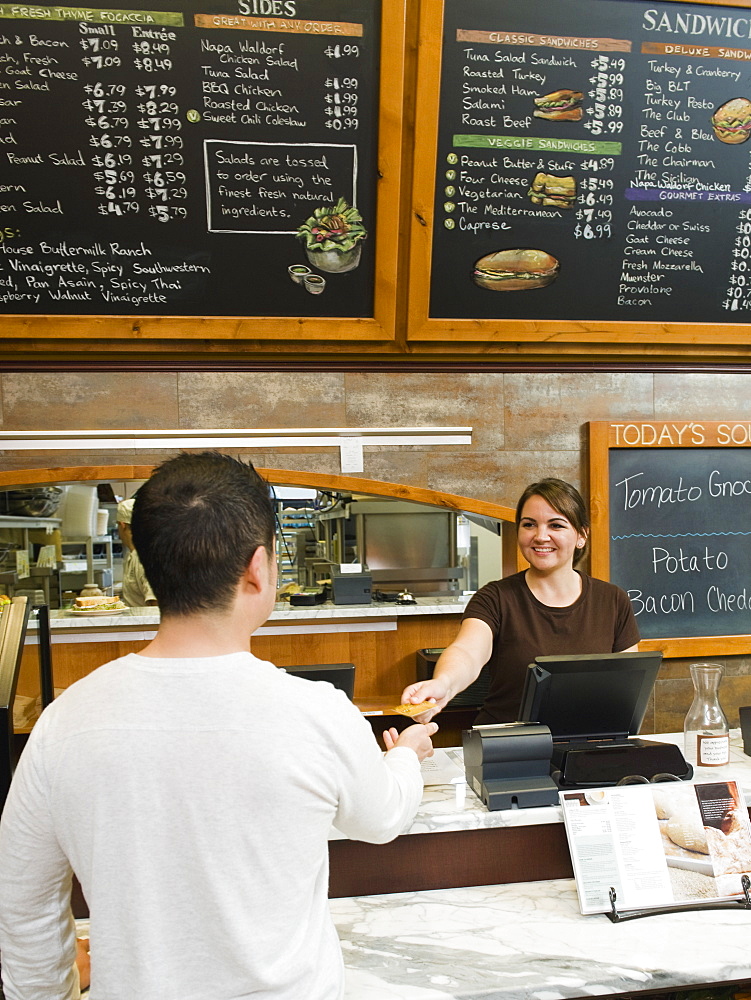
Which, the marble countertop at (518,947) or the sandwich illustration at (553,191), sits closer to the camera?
the marble countertop at (518,947)

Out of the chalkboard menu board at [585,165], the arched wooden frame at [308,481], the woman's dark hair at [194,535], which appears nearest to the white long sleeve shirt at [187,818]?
the woman's dark hair at [194,535]

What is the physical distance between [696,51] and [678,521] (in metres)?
1.74

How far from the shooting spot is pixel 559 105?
301cm

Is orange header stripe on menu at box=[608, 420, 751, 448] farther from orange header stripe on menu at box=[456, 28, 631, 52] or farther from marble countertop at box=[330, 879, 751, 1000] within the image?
marble countertop at box=[330, 879, 751, 1000]

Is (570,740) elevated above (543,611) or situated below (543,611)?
below

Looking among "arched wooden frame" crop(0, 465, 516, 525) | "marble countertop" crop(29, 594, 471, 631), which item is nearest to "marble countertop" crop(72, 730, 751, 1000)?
"arched wooden frame" crop(0, 465, 516, 525)

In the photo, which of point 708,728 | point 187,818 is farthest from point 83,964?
point 708,728

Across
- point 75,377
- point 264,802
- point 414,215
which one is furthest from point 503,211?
point 264,802

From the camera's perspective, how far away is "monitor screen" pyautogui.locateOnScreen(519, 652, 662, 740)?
1827 mm

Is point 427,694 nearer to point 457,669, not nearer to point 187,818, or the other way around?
point 457,669

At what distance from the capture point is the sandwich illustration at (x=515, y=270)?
3158 mm

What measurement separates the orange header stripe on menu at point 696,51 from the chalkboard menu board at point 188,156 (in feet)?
3.15

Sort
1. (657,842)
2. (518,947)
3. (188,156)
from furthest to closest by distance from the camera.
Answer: (188,156)
(657,842)
(518,947)

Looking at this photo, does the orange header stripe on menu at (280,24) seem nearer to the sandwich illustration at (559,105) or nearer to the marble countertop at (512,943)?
the sandwich illustration at (559,105)
